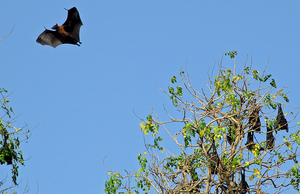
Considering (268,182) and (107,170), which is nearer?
(268,182)

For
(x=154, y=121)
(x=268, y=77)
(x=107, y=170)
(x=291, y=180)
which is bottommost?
(x=291, y=180)

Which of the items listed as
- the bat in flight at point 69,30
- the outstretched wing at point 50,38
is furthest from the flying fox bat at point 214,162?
the outstretched wing at point 50,38

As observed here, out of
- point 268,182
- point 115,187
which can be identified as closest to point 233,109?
point 268,182

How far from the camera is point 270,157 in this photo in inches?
319

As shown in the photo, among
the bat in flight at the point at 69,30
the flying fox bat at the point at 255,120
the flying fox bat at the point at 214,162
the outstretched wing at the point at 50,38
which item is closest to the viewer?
the flying fox bat at the point at 214,162

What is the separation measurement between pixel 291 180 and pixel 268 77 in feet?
8.91

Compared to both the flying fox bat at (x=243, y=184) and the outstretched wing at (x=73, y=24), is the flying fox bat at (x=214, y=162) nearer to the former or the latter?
the flying fox bat at (x=243, y=184)

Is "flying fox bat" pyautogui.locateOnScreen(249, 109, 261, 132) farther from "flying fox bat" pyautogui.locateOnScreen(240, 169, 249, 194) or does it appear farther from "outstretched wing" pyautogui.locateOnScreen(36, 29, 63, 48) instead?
"outstretched wing" pyautogui.locateOnScreen(36, 29, 63, 48)

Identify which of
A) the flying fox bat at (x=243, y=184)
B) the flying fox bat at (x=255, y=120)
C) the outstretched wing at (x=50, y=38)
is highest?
the outstretched wing at (x=50, y=38)

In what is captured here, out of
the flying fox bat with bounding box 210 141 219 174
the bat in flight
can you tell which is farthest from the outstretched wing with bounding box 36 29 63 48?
the flying fox bat with bounding box 210 141 219 174

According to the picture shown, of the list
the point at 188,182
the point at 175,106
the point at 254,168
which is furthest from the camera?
the point at 175,106

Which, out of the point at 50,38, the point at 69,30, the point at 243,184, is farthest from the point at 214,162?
the point at 50,38

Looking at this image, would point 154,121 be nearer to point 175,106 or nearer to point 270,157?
point 175,106

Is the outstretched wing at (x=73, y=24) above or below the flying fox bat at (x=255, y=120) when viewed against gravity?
above
